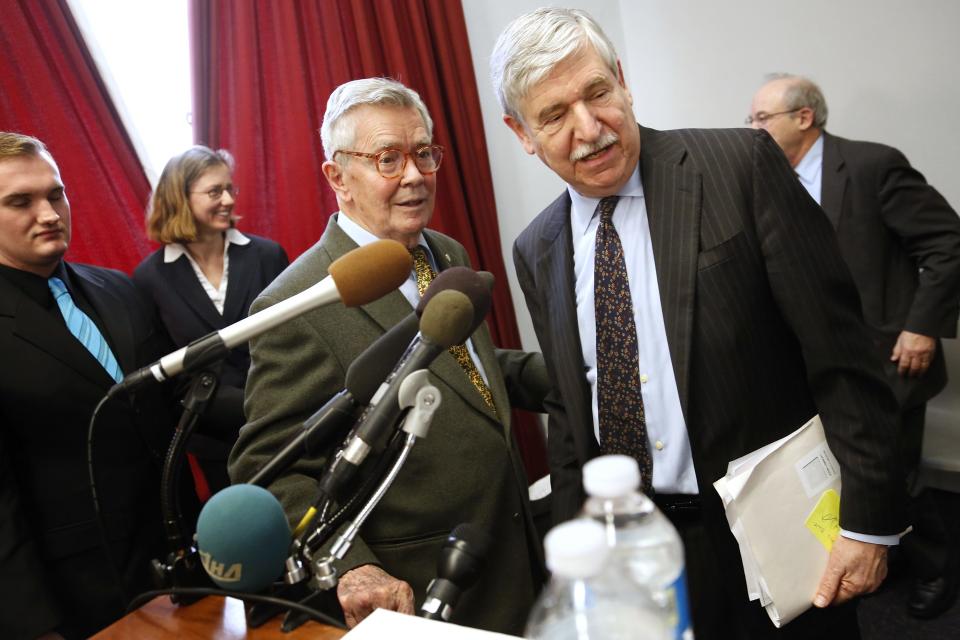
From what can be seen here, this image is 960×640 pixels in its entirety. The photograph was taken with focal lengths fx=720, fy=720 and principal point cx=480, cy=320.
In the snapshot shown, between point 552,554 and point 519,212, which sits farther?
point 519,212

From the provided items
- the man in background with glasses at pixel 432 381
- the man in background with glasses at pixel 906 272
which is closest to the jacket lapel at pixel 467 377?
the man in background with glasses at pixel 432 381

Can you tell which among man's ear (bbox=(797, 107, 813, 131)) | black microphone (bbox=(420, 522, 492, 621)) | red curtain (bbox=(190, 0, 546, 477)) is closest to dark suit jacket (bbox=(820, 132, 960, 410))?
man's ear (bbox=(797, 107, 813, 131))

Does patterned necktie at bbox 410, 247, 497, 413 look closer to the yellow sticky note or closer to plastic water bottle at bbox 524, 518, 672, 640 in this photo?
the yellow sticky note

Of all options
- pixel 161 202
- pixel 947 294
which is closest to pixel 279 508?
pixel 161 202

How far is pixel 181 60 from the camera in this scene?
287cm

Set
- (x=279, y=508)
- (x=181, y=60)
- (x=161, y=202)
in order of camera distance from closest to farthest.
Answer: (x=279, y=508) → (x=161, y=202) → (x=181, y=60)

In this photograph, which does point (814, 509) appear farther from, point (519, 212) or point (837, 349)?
point (519, 212)

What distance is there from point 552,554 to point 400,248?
0.67m

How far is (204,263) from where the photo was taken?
2.69 meters

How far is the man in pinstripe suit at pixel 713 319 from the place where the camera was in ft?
4.12

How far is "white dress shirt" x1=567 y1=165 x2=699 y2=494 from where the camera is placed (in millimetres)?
1363

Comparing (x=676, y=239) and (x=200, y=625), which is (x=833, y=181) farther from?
(x=200, y=625)

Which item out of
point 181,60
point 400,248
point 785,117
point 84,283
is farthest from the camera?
point 785,117

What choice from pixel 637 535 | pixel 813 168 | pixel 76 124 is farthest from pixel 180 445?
pixel 813 168
